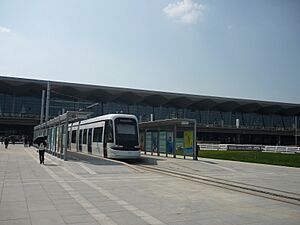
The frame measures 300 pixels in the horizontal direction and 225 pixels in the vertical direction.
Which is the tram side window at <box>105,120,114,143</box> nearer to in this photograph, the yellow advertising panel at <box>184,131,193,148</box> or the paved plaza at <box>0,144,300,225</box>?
the yellow advertising panel at <box>184,131,193,148</box>

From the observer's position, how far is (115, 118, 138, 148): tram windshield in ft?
77.9

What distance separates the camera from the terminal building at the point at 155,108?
78.0m

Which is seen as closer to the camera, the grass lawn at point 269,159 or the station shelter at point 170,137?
the grass lawn at point 269,159

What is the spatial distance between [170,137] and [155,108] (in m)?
66.5

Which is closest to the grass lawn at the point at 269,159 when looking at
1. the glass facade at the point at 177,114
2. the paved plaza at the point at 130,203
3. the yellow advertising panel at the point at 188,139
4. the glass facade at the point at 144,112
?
the yellow advertising panel at the point at 188,139

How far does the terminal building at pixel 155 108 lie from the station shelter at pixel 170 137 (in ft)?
132

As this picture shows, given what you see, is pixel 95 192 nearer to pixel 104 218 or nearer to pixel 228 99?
pixel 104 218

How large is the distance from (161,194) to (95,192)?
1.95m

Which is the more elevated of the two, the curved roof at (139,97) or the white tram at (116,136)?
the curved roof at (139,97)

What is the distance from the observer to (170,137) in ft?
98.5

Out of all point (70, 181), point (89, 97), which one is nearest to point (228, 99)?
point (89, 97)

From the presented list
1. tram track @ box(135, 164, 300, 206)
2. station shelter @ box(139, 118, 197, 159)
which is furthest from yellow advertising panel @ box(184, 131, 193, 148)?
tram track @ box(135, 164, 300, 206)

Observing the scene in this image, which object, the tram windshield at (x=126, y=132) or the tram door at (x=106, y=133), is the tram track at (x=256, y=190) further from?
the tram door at (x=106, y=133)

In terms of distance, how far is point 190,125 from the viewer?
27.8 m
